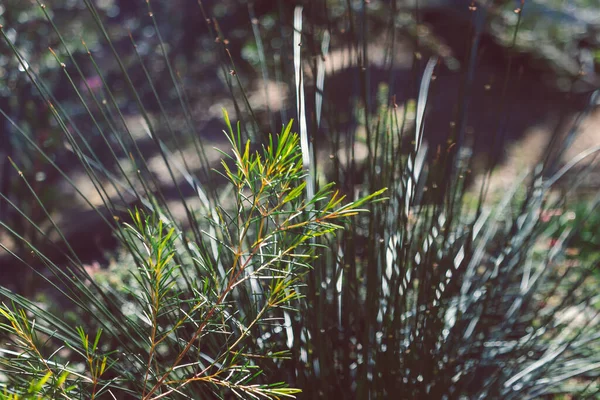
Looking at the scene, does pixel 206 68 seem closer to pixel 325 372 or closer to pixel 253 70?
pixel 253 70

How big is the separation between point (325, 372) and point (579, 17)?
3.92 metres

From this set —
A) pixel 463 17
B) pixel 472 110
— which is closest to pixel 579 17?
pixel 463 17

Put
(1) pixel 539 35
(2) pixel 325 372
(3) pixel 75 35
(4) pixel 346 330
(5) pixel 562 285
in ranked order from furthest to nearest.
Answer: (1) pixel 539 35 → (3) pixel 75 35 → (5) pixel 562 285 → (4) pixel 346 330 → (2) pixel 325 372

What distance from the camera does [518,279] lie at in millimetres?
2086

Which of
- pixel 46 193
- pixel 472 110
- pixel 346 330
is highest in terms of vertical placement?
pixel 472 110

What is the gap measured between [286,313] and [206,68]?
3525mm

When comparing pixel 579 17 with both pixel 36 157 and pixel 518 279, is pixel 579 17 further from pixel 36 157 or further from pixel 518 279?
pixel 36 157

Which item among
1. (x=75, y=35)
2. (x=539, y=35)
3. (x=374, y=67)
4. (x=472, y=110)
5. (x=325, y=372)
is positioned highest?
(x=539, y=35)

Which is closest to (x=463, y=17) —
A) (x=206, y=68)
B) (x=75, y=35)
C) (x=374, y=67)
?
(x=374, y=67)

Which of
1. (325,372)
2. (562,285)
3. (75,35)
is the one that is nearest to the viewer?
(325,372)

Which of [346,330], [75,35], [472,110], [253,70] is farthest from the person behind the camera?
[253,70]

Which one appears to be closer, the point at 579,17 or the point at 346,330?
the point at 346,330

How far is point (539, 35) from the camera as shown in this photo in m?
4.00

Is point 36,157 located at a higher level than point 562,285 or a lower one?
higher
